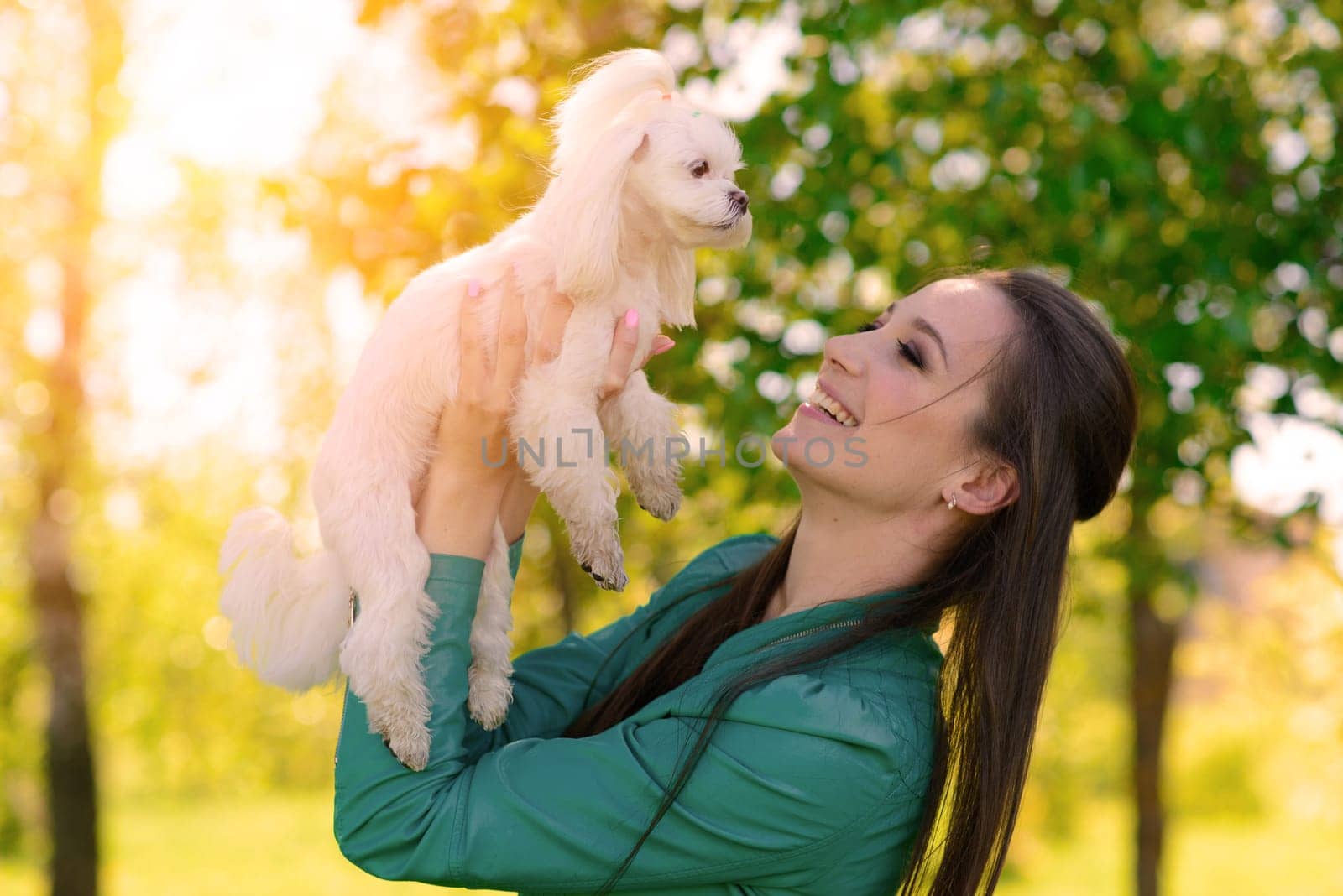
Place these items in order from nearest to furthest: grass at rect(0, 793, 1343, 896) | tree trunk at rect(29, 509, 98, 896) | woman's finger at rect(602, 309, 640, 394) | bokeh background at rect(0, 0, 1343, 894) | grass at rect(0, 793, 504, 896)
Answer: woman's finger at rect(602, 309, 640, 394), bokeh background at rect(0, 0, 1343, 894), tree trunk at rect(29, 509, 98, 896), grass at rect(0, 793, 504, 896), grass at rect(0, 793, 1343, 896)

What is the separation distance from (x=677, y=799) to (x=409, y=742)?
46 cm

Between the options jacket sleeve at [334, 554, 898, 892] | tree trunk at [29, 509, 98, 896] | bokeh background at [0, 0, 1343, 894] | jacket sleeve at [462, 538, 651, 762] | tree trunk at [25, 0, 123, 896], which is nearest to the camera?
jacket sleeve at [334, 554, 898, 892]

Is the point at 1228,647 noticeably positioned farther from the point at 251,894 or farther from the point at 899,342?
the point at 251,894

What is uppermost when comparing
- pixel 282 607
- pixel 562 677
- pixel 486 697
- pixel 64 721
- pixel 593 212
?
pixel 593 212

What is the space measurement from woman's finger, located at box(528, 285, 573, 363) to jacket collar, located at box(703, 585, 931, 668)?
614 millimetres

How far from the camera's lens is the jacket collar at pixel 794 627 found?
1942 millimetres

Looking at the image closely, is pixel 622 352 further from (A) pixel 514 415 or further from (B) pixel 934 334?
(B) pixel 934 334

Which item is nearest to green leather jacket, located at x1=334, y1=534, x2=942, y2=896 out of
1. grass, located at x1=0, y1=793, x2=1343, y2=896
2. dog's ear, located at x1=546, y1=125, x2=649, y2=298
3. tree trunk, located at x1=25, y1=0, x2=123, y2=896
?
dog's ear, located at x1=546, y1=125, x2=649, y2=298

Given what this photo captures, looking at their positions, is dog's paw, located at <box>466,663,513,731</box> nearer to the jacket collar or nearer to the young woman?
the young woman

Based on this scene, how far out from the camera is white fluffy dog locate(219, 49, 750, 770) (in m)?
1.94

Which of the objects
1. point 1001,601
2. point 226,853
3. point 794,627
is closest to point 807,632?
point 794,627

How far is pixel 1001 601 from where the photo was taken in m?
1.98

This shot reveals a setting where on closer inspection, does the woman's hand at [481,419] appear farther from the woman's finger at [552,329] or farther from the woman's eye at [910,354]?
the woman's eye at [910,354]

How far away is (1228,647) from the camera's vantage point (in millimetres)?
7977
